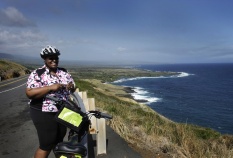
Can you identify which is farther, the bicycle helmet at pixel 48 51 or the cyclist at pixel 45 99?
the bicycle helmet at pixel 48 51

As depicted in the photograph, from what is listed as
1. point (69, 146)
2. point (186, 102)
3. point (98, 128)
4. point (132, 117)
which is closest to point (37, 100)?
point (69, 146)

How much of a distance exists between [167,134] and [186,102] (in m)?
54.4

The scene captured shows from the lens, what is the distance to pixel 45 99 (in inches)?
141

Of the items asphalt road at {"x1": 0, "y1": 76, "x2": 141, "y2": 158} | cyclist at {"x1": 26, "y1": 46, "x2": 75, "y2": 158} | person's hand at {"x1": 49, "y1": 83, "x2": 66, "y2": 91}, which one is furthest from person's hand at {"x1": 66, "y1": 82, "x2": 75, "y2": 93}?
asphalt road at {"x1": 0, "y1": 76, "x2": 141, "y2": 158}

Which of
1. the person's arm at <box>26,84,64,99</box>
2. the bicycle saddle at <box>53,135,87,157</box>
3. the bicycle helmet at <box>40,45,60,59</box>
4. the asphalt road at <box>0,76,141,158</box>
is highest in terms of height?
the bicycle helmet at <box>40,45,60,59</box>

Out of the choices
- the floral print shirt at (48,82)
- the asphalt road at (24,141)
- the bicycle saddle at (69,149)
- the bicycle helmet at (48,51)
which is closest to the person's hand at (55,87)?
the floral print shirt at (48,82)

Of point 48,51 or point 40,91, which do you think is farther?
point 48,51

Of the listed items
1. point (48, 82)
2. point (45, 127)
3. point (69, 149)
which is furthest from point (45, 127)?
point (69, 149)

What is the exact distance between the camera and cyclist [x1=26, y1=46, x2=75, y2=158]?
351cm

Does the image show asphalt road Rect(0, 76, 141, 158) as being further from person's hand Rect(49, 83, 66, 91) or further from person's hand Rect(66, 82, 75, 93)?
person's hand Rect(49, 83, 66, 91)

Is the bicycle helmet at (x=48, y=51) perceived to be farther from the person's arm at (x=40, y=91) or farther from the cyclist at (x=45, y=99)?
the person's arm at (x=40, y=91)

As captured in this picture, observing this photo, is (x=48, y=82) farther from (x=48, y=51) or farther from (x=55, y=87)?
(x=48, y=51)

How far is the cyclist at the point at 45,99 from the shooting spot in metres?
3.51

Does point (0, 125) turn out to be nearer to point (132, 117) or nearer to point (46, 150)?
point (132, 117)
